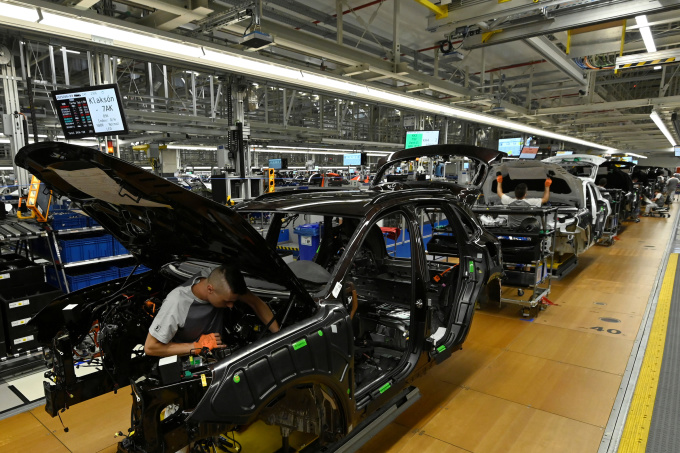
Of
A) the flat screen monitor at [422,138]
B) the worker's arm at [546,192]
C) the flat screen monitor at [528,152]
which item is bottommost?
the worker's arm at [546,192]

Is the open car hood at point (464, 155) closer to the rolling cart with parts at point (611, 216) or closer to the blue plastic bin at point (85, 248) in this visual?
the blue plastic bin at point (85, 248)

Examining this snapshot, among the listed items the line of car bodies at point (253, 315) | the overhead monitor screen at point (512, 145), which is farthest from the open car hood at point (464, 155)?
the overhead monitor screen at point (512, 145)

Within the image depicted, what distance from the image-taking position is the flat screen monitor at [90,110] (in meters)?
4.77

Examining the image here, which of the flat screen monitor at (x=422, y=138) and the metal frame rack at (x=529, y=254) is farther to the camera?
the flat screen monitor at (x=422, y=138)

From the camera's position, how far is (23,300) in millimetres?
3742

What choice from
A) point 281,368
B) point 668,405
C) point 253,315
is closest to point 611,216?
point 668,405

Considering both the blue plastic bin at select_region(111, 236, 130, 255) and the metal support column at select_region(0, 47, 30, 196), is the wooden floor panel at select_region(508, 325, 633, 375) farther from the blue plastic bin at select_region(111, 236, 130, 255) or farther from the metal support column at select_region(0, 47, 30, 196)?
the metal support column at select_region(0, 47, 30, 196)

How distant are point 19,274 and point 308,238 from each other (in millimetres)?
3726

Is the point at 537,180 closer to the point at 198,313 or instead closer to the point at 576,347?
the point at 576,347

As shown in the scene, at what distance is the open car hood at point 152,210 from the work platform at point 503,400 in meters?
1.32

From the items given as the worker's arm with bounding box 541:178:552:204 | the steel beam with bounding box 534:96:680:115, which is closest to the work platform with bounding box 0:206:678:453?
the worker's arm with bounding box 541:178:552:204

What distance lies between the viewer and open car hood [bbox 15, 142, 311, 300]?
1.57 meters

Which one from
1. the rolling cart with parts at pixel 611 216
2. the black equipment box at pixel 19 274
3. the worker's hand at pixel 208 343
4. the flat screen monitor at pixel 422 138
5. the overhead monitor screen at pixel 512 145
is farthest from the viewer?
the overhead monitor screen at pixel 512 145

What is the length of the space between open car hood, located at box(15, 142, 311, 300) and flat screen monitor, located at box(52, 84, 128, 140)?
2880 millimetres
